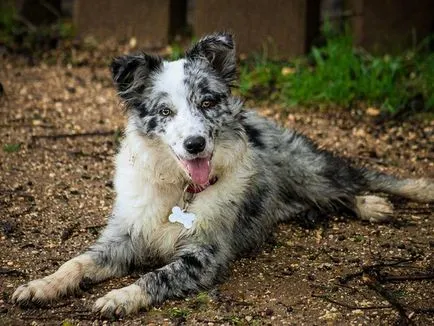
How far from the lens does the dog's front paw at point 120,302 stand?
153 inches

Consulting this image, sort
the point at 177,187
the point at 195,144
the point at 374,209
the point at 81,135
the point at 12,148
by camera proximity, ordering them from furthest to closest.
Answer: the point at 81,135 → the point at 12,148 → the point at 374,209 → the point at 177,187 → the point at 195,144

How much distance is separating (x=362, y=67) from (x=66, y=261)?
146 inches

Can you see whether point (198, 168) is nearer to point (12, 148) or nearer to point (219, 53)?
point (219, 53)

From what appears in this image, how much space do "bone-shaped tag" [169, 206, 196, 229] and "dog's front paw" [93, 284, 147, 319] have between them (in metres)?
0.48

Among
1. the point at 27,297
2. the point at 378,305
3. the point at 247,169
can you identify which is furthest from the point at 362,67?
the point at 27,297

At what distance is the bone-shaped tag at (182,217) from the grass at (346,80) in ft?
9.20

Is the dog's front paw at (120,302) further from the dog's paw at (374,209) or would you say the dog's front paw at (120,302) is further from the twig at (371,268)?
the dog's paw at (374,209)

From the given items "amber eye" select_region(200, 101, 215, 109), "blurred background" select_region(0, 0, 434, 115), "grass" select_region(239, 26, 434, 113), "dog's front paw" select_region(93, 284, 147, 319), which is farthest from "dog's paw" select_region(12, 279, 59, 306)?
"blurred background" select_region(0, 0, 434, 115)

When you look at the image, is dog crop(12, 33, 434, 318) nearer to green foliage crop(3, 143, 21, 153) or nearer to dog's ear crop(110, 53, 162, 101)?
dog's ear crop(110, 53, 162, 101)

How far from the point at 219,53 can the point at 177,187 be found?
76 centimetres

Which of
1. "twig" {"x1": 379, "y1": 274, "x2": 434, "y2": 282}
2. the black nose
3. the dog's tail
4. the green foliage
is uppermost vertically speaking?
the black nose

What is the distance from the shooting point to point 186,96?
4.27 meters

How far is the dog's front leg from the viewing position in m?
3.92

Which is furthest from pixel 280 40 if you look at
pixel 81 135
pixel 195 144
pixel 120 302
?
pixel 120 302
